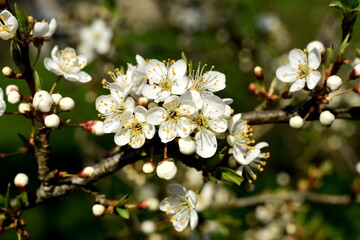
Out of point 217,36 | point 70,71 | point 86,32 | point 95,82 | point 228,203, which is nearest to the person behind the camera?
point 70,71

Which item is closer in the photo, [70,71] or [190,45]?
[70,71]

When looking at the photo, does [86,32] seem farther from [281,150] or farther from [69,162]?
[281,150]

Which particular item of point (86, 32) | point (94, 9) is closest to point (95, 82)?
point (86, 32)

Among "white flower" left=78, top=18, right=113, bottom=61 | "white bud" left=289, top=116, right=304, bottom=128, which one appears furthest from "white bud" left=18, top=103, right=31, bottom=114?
"white flower" left=78, top=18, right=113, bottom=61

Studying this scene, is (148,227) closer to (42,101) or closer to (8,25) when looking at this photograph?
(42,101)

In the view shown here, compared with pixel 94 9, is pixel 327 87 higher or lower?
higher

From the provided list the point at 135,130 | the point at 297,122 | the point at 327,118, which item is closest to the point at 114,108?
the point at 135,130
